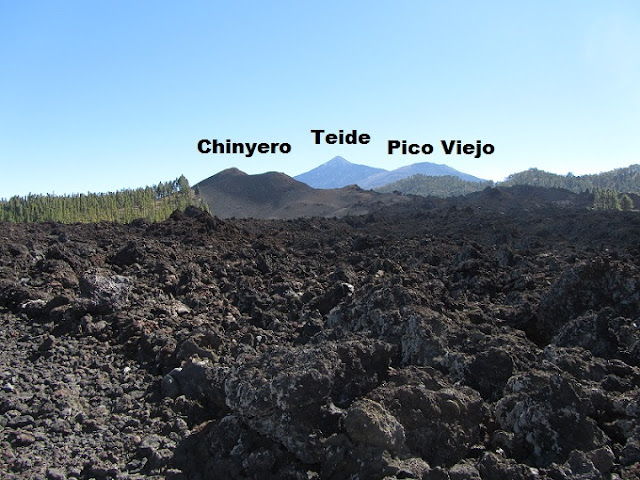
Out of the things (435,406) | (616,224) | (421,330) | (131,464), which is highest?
(616,224)

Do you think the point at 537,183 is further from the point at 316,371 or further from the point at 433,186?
the point at 316,371

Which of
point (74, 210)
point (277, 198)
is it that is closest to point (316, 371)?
point (74, 210)

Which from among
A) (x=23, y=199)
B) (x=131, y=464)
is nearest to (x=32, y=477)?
(x=131, y=464)

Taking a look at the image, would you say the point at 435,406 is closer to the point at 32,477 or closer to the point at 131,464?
the point at 131,464

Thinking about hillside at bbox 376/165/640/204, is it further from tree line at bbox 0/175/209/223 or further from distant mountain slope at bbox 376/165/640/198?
tree line at bbox 0/175/209/223

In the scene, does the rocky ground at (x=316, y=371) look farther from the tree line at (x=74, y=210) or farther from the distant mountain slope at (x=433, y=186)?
the distant mountain slope at (x=433, y=186)

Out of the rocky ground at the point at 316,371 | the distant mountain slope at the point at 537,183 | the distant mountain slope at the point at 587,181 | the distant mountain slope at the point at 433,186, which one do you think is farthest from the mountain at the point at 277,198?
the distant mountain slope at the point at 587,181
